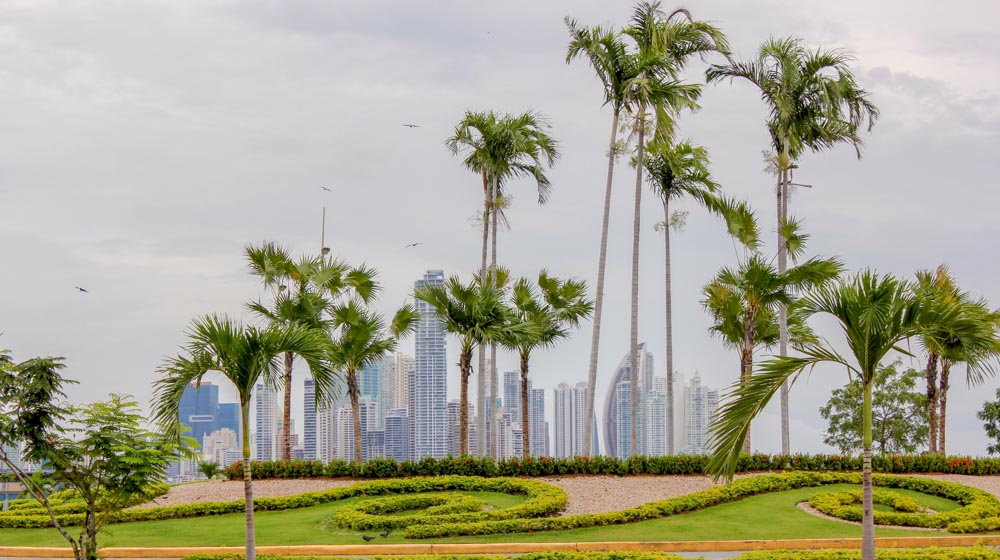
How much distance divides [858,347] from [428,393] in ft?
206

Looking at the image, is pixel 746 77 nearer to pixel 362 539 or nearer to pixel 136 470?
pixel 362 539

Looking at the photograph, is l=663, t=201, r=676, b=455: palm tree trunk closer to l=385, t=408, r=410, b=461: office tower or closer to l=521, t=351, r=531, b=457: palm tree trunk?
l=521, t=351, r=531, b=457: palm tree trunk

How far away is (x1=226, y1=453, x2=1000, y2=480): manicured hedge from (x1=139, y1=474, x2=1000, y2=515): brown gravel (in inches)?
12.3

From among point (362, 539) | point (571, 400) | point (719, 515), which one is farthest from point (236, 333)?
point (571, 400)

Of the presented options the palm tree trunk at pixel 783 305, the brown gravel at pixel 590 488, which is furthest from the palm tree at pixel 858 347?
the palm tree trunk at pixel 783 305

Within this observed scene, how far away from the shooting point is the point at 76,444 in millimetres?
16250

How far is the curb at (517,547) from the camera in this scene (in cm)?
1805

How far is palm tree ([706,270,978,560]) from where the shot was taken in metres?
12.6

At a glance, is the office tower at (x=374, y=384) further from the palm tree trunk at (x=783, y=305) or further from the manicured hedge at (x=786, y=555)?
the manicured hedge at (x=786, y=555)

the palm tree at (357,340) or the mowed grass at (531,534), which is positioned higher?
the palm tree at (357,340)

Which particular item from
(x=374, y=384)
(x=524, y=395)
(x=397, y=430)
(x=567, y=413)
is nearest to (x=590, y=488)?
(x=524, y=395)

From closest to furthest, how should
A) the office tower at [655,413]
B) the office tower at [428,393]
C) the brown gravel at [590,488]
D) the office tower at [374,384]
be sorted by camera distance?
the brown gravel at [590,488]
the office tower at [655,413]
the office tower at [428,393]
the office tower at [374,384]

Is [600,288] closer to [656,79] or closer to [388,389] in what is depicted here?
[656,79]

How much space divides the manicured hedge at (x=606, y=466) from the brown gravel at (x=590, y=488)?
1.03 feet
